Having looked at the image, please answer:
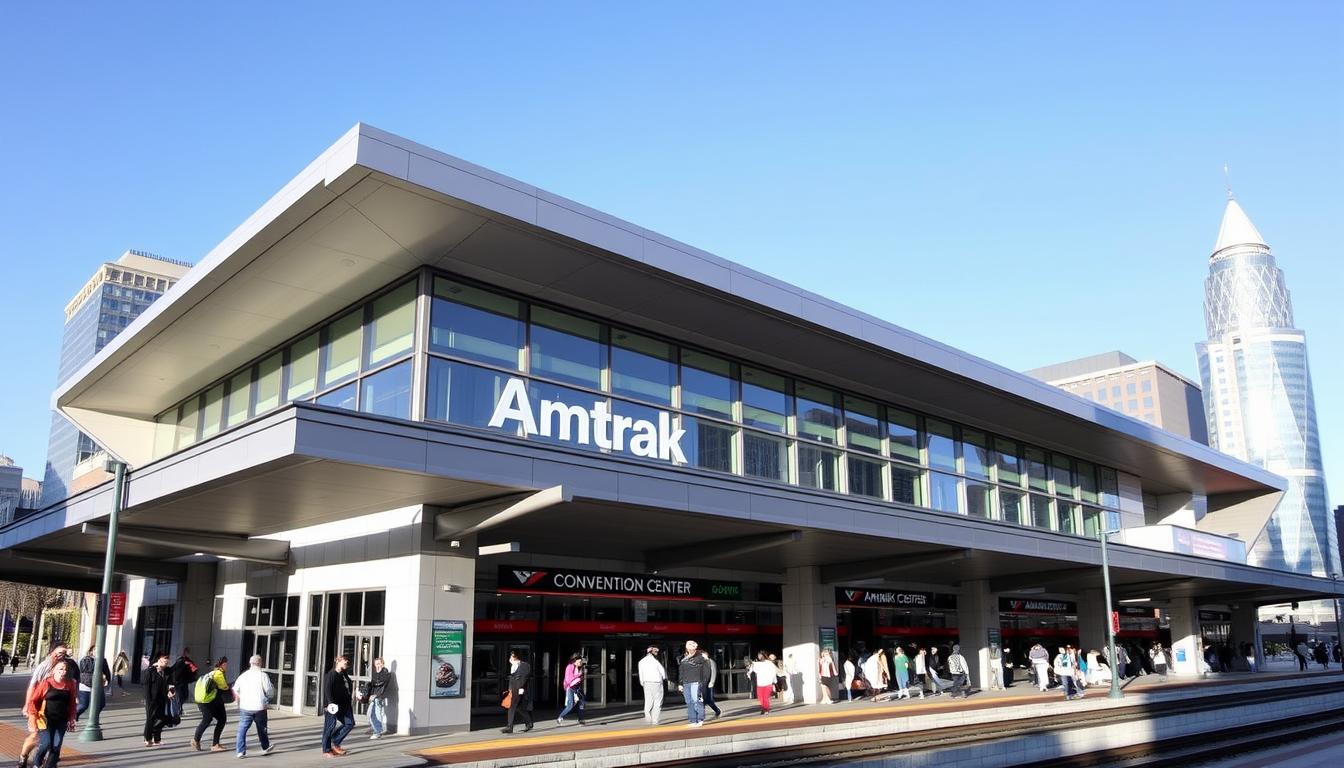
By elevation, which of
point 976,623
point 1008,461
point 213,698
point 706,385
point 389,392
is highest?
point 706,385

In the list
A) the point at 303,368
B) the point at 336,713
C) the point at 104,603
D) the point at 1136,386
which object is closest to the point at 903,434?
the point at 303,368

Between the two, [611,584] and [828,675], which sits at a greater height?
[611,584]

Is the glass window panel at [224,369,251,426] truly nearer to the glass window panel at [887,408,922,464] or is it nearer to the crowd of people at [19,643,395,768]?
the crowd of people at [19,643,395,768]

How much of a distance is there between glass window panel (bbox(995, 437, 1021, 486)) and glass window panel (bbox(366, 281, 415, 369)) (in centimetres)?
2124

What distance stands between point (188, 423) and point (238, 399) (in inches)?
172

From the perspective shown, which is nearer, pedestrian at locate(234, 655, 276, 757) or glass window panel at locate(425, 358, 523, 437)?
pedestrian at locate(234, 655, 276, 757)

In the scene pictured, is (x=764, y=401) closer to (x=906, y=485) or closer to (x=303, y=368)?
(x=906, y=485)

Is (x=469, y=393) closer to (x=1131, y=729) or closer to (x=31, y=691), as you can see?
(x=31, y=691)

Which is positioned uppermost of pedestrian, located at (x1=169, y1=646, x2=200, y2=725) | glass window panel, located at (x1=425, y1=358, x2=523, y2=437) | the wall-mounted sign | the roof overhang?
the roof overhang

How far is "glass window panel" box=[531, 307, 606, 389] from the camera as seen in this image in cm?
2072

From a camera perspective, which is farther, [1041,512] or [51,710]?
[1041,512]

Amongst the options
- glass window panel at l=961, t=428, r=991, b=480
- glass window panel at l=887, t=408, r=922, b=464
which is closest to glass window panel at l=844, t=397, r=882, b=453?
glass window panel at l=887, t=408, r=922, b=464

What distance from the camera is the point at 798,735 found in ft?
59.3

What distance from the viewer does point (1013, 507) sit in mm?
33375
